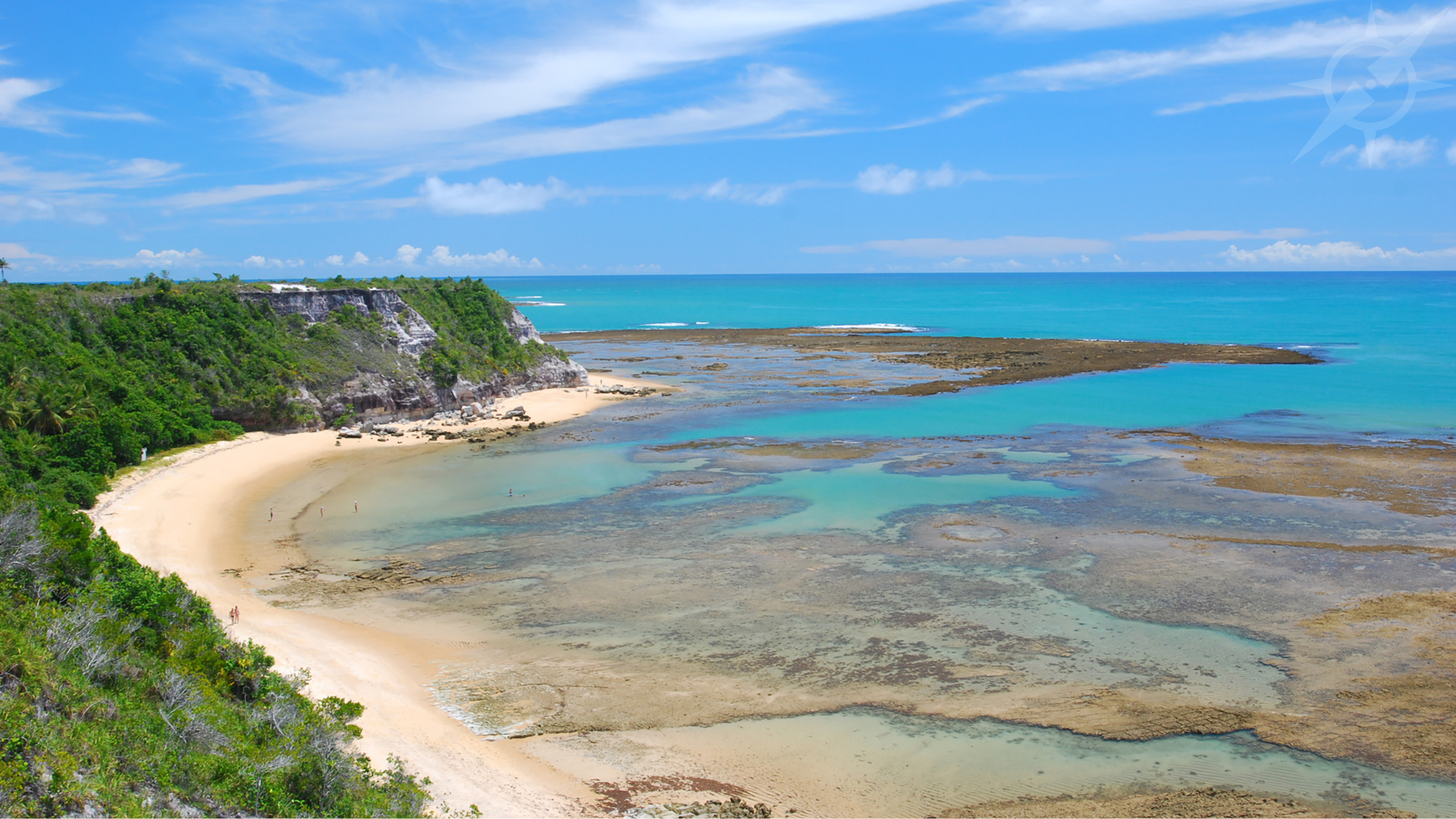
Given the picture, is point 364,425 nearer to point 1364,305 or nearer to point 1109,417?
point 1109,417

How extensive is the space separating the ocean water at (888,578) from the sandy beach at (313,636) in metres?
1.16

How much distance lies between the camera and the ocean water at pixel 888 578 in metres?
17.0

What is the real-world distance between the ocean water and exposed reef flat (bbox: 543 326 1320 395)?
693 inches

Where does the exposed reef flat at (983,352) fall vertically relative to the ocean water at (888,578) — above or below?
above

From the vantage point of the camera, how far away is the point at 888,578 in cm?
2594

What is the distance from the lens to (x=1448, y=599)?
2366cm

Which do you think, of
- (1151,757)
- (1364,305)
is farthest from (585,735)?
(1364,305)

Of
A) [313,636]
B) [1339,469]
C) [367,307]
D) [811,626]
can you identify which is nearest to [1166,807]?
[811,626]

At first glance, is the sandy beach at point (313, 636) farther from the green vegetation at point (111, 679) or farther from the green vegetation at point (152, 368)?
the green vegetation at point (152, 368)

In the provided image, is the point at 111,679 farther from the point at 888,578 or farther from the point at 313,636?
the point at 888,578

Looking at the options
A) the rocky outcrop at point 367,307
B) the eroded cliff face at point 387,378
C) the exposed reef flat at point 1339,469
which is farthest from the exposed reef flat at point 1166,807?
the rocky outcrop at point 367,307

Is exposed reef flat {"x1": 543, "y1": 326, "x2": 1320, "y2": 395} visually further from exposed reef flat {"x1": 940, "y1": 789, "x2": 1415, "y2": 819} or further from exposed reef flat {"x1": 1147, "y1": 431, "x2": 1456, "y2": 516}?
exposed reef flat {"x1": 940, "y1": 789, "x2": 1415, "y2": 819}

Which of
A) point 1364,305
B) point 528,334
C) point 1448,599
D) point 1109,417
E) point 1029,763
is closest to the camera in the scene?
point 1029,763

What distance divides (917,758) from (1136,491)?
23.6 metres
